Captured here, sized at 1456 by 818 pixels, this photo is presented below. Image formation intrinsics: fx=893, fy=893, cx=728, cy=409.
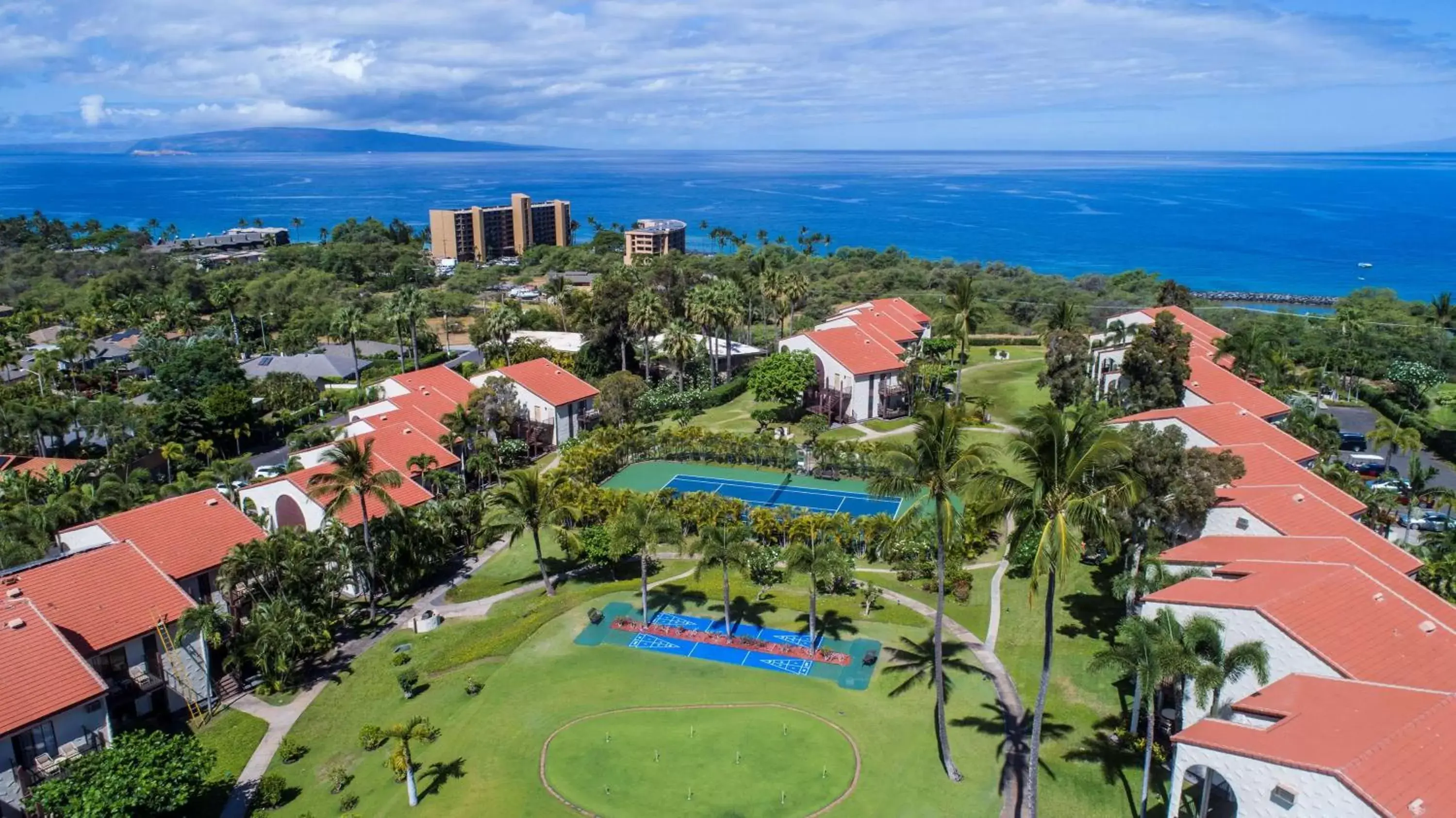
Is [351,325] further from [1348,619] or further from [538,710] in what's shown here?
[1348,619]

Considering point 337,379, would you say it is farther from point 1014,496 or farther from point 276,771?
point 1014,496

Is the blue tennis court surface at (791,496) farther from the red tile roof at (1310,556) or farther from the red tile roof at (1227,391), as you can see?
the red tile roof at (1227,391)

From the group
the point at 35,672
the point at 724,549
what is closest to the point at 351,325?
the point at 35,672

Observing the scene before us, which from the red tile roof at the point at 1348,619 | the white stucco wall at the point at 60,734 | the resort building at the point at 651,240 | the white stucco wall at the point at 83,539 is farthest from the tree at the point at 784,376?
the resort building at the point at 651,240

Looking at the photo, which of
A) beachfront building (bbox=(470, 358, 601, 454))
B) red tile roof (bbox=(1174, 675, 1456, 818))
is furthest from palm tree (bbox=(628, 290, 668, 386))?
red tile roof (bbox=(1174, 675, 1456, 818))

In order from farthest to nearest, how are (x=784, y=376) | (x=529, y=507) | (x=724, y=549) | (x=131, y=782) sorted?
1. (x=784, y=376)
2. (x=529, y=507)
3. (x=724, y=549)
4. (x=131, y=782)

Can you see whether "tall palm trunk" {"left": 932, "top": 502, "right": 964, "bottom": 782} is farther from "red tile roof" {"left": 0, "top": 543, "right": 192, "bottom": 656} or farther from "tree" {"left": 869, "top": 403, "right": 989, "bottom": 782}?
"red tile roof" {"left": 0, "top": 543, "right": 192, "bottom": 656}

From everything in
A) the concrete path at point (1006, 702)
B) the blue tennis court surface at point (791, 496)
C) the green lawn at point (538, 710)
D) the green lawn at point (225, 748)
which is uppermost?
the blue tennis court surface at point (791, 496)

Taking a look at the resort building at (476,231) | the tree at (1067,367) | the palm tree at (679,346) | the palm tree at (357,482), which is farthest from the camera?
the resort building at (476,231)
